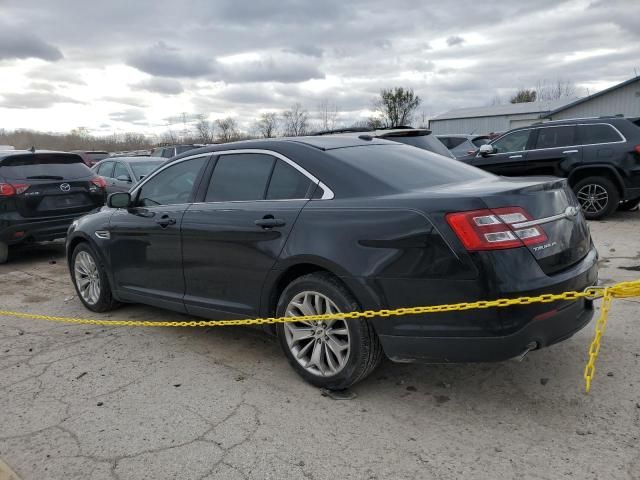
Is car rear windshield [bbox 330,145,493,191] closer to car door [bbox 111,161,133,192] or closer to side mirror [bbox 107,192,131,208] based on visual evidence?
side mirror [bbox 107,192,131,208]

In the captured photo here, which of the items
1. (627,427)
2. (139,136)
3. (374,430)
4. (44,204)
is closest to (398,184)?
(374,430)

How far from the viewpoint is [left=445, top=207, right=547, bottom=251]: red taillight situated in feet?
9.20

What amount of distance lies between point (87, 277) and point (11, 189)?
317 centimetres

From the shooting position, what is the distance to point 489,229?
283cm

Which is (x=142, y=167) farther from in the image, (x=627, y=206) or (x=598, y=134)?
(x=627, y=206)

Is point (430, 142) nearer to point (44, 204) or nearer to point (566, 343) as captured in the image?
point (566, 343)

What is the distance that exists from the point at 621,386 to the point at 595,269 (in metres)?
0.73

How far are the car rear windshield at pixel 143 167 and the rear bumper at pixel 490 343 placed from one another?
30.2 feet

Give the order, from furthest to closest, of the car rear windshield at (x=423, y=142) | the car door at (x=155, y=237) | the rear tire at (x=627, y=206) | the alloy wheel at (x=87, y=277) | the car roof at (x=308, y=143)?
1. the rear tire at (x=627, y=206)
2. the car rear windshield at (x=423, y=142)
3. the alloy wheel at (x=87, y=277)
4. the car door at (x=155, y=237)
5. the car roof at (x=308, y=143)

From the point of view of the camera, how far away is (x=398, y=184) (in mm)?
3371

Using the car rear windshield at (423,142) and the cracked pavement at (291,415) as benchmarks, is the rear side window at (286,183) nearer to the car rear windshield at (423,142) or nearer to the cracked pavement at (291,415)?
the cracked pavement at (291,415)

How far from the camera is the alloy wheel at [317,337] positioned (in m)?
3.34

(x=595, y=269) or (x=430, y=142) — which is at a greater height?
(x=430, y=142)

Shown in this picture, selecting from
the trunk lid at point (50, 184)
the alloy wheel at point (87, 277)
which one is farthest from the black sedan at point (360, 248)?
the trunk lid at point (50, 184)
